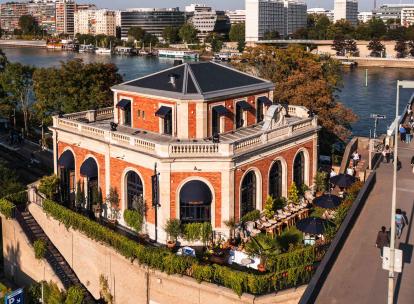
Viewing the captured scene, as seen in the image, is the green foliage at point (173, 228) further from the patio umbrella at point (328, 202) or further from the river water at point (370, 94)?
the river water at point (370, 94)

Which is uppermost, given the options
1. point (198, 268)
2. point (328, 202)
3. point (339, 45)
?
point (339, 45)

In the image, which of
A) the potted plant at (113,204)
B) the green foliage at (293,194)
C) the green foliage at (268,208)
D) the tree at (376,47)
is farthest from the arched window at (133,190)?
the tree at (376,47)

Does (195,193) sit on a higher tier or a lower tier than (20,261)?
higher

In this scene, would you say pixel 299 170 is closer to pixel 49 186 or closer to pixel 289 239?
pixel 289 239

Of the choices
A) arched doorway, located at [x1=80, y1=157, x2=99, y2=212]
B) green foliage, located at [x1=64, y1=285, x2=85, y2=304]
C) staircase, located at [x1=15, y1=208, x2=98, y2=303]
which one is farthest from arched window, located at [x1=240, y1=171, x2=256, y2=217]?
staircase, located at [x1=15, y1=208, x2=98, y2=303]

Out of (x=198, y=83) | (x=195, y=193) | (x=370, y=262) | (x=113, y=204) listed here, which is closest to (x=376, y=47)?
(x=198, y=83)
